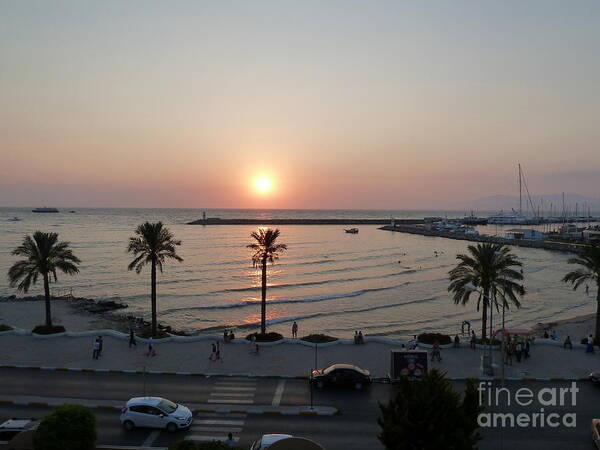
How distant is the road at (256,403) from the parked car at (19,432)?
8.85 feet

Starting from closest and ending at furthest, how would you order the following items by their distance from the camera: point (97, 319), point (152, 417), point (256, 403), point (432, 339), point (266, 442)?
point (266, 442), point (152, 417), point (256, 403), point (432, 339), point (97, 319)

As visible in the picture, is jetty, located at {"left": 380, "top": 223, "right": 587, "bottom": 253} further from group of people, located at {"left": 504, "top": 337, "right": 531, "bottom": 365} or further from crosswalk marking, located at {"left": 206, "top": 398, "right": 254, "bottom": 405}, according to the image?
crosswalk marking, located at {"left": 206, "top": 398, "right": 254, "bottom": 405}

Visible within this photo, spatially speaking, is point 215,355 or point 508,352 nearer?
point 215,355

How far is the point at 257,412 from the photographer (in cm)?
2125

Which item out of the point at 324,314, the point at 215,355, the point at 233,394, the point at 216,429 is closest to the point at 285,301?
the point at 324,314

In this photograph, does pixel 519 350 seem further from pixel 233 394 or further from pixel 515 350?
pixel 233 394

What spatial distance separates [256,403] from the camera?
2241 centimetres

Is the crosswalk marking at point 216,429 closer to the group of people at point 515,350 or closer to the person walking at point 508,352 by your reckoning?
the group of people at point 515,350

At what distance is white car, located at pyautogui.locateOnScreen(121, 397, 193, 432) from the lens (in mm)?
19250

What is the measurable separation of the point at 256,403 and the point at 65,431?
9.89 metres

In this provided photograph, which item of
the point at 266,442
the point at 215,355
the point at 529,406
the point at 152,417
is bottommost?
the point at 529,406

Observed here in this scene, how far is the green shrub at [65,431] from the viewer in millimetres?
14211

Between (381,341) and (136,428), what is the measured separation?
18.6 m

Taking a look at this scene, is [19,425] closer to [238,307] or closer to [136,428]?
[136,428]
